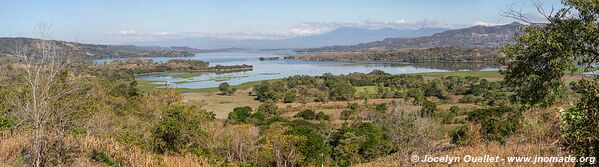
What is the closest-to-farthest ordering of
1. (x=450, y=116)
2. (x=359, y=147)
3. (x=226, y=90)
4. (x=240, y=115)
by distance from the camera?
(x=359, y=147) → (x=450, y=116) → (x=240, y=115) → (x=226, y=90)

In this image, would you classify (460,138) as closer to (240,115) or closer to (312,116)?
(312,116)

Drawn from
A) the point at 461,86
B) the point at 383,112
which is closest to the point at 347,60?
the point at 461,86

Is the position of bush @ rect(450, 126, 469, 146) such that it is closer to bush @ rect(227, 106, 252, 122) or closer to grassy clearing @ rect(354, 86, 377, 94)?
bush @ rect(227, 106, 252, 122)

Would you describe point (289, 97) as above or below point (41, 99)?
below

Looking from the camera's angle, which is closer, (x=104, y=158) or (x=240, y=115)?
(x=104, y=158)

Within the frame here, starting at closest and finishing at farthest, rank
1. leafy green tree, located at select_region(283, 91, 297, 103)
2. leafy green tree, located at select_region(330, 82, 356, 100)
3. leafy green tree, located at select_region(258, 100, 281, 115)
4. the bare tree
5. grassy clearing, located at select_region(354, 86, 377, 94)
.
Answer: the bare tree → leafy green tree, located at select_region(258, 100, 281, 115) → leafy green tree, located at select_region(283, 91, 297, 103) → leafy green tree, located at select_region(330, 82, 356, 100) → grassy clearing, located at select_region(354, 86, 377, 94)

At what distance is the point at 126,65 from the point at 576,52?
4955 inches

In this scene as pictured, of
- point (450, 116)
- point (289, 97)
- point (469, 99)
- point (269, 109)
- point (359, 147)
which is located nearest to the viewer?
point (359, 147)

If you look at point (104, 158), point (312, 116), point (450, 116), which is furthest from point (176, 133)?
point (450, 116)

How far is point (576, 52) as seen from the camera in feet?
33.9

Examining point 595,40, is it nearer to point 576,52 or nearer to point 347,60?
point 576,52

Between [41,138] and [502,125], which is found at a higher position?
[41,138]

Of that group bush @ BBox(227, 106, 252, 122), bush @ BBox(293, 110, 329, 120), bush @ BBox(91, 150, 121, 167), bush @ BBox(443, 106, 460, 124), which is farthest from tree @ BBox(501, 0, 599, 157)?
bush @ BBox(293, 110, 329, 120)

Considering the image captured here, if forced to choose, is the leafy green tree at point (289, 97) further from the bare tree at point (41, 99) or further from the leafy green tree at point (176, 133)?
the bare tree at point (41, 99)
